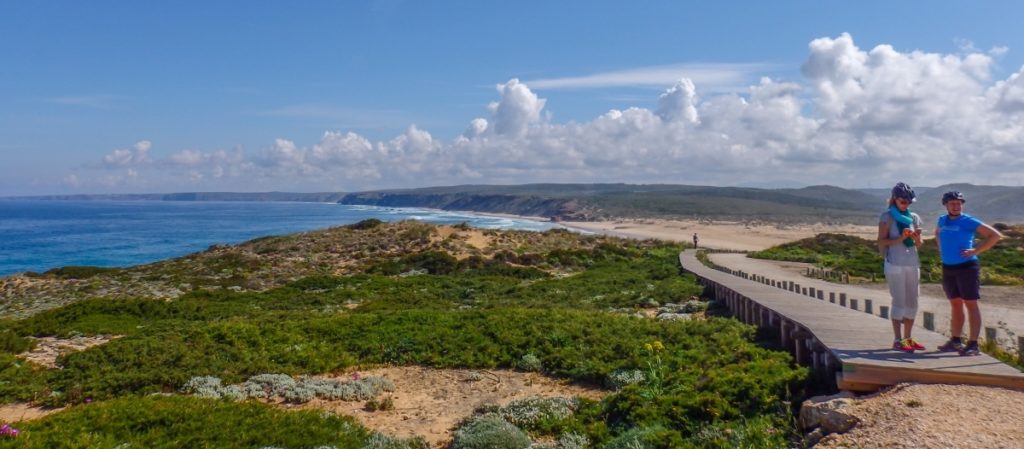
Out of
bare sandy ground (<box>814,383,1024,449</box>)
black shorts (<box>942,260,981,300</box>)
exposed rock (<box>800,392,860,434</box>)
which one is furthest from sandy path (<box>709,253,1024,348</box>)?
exposed rock (<box>800,392,860,434</box>)

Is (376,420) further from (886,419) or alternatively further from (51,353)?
(51,353)

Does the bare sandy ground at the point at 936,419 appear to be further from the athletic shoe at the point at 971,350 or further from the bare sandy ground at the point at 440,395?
the bare sandy ground at the point at 440,395

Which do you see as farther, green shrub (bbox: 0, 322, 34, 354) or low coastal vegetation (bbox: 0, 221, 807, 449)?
green shrub (bbox: 0, 322, 34, 354)

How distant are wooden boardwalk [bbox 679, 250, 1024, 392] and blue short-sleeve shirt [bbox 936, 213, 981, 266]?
1053mm

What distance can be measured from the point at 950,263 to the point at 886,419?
2605 millimetres

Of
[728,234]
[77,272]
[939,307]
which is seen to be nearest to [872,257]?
[939,307]

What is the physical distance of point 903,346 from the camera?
748 centimetres

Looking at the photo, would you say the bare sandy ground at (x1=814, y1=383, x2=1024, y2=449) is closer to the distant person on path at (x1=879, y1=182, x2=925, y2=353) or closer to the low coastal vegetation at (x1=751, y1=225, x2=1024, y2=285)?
the distant person on path at (x1=879, y1=182, x2=925, y2=353)

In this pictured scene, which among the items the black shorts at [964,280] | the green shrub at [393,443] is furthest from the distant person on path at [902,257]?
the green shrub at [393,443]

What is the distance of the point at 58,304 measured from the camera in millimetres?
22750

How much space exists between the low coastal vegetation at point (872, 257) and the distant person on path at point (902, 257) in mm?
23013

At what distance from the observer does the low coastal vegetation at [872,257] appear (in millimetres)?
28627

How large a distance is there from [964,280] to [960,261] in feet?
0.68

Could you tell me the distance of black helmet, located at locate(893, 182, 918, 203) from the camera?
7461 mm
